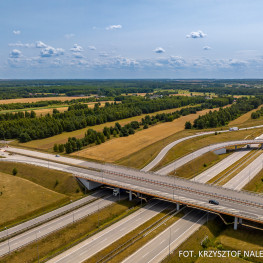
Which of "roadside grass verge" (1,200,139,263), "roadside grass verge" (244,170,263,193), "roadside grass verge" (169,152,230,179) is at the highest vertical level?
"roadside grass verge" (169,152,230,179)

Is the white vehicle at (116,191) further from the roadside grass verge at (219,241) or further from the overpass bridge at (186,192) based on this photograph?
the roadside grass verge at (219,241)

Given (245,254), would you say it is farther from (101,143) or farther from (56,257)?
(101,143)

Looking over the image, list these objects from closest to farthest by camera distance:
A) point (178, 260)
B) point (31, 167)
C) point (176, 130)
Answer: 1. point (178, 260)
2. point (31, 167)
3. point (176, 130)

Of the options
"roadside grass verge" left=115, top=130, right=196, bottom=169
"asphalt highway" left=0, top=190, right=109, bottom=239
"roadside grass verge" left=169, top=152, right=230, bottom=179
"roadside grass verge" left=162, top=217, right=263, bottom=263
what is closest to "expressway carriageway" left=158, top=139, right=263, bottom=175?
"roadside grass verge" left=169, top=152, right=230, bottom=179

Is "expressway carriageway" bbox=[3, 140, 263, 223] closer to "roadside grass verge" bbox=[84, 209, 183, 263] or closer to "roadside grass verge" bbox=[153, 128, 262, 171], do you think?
"roadside grass verge" bbox=[84, 209, 183, 263]

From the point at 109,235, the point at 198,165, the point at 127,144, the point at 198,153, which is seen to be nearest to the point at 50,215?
the point at 109,235

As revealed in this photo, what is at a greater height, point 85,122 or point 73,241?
point 85,122

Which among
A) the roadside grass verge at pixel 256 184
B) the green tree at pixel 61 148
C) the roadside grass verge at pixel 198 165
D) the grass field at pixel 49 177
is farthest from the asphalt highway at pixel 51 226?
the green tree at pixel 61 148

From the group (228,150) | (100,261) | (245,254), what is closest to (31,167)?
(100,261)
